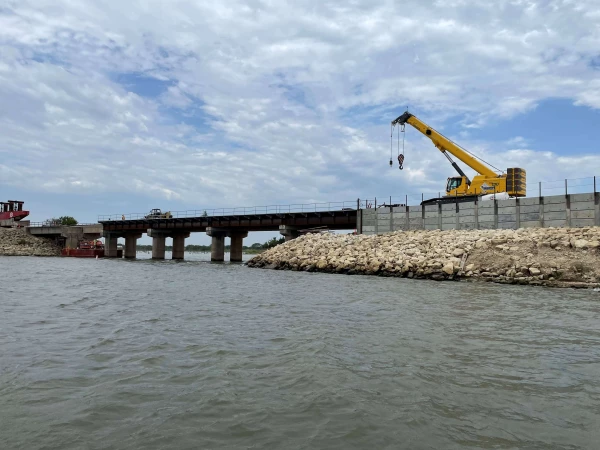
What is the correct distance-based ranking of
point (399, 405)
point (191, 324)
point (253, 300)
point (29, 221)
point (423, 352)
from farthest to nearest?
point (29, 221), point (253, 300), point (191, 324), point (423, 352), point (399, 405)

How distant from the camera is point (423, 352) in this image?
7680mm

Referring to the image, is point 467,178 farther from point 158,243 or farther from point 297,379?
point 158,243

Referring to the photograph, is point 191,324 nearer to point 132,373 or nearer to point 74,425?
point 132,373

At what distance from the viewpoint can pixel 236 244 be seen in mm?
62656

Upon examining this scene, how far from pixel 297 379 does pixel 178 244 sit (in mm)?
64194

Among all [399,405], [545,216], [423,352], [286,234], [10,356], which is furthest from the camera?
[286,234]

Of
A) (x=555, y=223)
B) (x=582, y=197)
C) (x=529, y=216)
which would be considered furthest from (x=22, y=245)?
(x=582, y=197)

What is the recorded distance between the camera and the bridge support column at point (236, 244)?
61.1 meters

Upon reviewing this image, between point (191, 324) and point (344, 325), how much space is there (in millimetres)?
3713

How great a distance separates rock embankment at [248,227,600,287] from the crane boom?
25.4 feet

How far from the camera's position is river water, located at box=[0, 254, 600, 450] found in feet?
14.2

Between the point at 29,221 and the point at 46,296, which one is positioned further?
the point at 29,221

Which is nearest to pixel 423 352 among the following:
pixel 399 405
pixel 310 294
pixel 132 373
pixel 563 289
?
pixel 399 405

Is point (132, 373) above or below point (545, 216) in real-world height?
below
